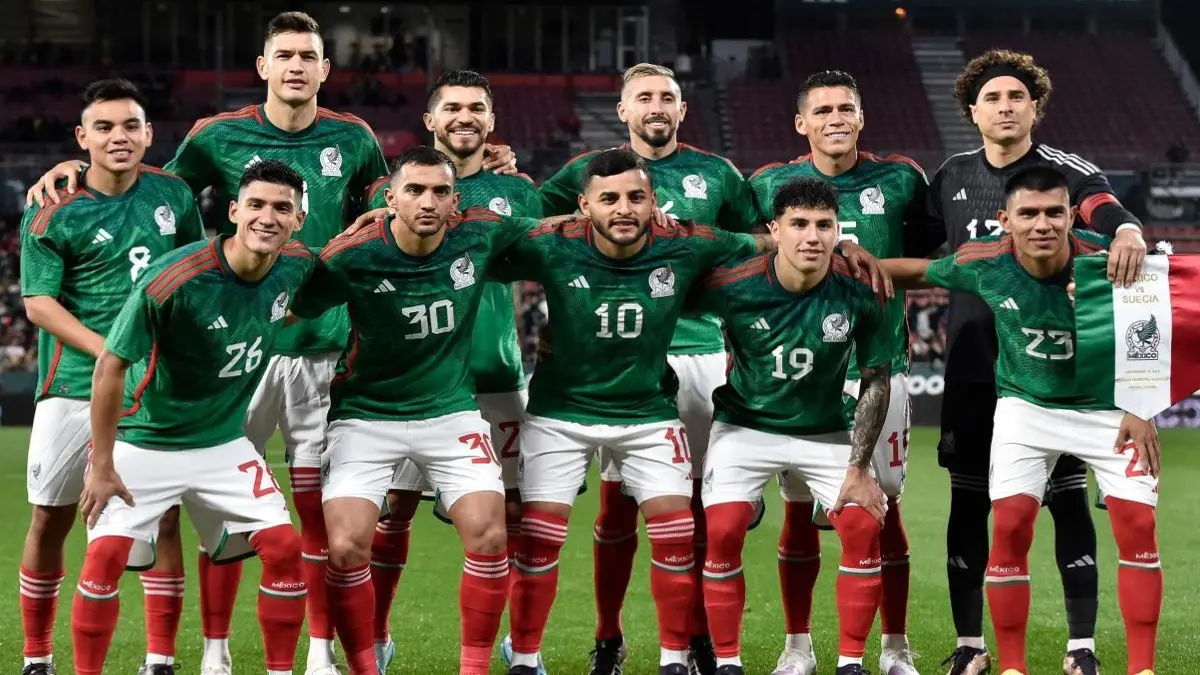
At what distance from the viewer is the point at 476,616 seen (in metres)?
4.73

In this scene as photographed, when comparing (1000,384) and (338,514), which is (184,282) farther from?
(1000,384)

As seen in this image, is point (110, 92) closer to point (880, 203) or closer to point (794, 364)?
point (794, 364)

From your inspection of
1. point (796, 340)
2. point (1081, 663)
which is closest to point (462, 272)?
point (796, 340)

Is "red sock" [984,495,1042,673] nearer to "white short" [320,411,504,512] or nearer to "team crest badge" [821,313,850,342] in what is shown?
A: "team crest badge" [821,313,850,342]

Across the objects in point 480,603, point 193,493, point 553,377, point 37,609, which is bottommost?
point 37,609

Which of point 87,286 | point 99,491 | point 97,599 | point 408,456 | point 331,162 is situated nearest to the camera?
point 99,491

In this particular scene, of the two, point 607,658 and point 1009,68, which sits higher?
point 1009,68

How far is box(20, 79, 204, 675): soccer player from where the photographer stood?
495cm

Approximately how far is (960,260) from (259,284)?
2452 millimetres

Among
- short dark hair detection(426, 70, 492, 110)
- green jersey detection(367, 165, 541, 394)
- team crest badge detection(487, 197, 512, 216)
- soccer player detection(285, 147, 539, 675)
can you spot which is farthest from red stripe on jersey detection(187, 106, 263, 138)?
team crest badge detection(487, 197, 512, 216)

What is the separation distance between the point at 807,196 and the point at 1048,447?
3.95 ft

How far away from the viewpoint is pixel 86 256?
4.99 meters

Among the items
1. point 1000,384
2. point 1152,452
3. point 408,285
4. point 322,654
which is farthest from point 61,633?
point 1152,452

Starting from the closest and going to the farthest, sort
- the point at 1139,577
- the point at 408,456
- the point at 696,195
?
the point at 1139,577
the point at 408,456
the point at 696,195
